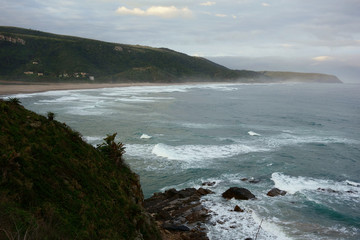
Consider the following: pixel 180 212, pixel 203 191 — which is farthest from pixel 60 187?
pixel 203 191

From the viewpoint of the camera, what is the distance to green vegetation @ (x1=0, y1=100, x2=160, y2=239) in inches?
198

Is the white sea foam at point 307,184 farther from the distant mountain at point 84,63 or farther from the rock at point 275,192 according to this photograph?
the distant mountain at point 84,63

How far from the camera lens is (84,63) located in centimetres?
11556

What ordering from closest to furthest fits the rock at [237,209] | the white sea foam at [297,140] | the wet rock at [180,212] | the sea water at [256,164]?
the wet rock at [180,212] → the sea water at [256,164] → the rock at [237,209] → the white sea foam at [297,140]

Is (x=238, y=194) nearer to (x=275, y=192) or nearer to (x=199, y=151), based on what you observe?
(x=275, y=192)

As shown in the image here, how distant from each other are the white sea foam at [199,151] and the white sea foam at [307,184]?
190 inches

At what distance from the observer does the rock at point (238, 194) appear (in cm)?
1394

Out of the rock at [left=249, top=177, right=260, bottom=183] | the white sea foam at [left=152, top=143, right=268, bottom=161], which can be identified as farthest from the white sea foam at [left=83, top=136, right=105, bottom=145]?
the rock at [left=249, top=177, right=260, bottom=183]

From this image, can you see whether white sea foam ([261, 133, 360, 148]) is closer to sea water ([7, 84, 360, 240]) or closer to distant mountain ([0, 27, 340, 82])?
sea water ([7, 84, 360, 240])

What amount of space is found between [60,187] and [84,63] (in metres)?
118

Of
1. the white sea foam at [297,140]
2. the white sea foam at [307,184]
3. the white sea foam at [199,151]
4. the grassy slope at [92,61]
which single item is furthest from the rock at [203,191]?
the grassy slope at [92,61]

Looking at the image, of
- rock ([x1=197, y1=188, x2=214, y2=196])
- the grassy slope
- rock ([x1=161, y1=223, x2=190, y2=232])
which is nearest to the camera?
rock ([x1=161, y1=223, x2=190, y2=232])

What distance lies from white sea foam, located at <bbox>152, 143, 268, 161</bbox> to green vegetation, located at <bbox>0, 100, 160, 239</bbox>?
11178 mm

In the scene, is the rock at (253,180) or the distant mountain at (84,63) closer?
the rock at (253,180)
